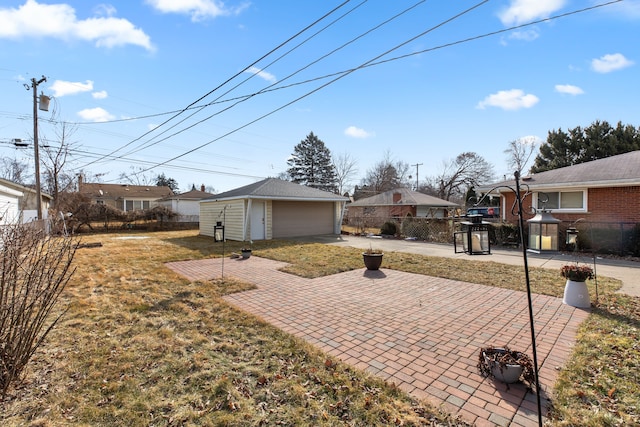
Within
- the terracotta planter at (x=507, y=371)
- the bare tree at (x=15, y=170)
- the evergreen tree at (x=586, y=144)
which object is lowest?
the terracotta planter at (x=507, y=371)

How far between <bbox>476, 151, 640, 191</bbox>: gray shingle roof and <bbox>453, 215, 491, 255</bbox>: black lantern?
10.9 metres

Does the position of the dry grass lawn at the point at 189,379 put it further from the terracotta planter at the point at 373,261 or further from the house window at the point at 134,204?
the house window at the point at 134,204

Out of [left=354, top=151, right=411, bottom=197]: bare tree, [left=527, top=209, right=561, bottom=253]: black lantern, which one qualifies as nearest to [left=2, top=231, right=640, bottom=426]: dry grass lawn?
[left=527, top=209, right=561, bottom=253]: black lantern

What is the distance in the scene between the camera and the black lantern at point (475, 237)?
10.7 ft

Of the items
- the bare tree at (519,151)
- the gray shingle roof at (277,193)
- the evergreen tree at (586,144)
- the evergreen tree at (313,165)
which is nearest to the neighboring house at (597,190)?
the gray shingle roof at (277,193)

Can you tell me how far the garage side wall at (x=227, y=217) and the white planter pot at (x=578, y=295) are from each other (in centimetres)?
1219

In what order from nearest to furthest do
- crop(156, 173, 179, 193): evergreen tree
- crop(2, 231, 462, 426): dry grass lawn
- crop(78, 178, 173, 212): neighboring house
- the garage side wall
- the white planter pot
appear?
crop(2, 231, 462, 426): dry grass lawn < the white planter pot < the garage side wall < crop(78, 178, 173, 212): neighboring house < crop(156, 173, 179, 193): evergreen tree

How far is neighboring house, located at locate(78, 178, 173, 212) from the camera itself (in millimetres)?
35531

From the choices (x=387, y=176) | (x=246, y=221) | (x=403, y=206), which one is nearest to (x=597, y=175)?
(x=403, y=206)

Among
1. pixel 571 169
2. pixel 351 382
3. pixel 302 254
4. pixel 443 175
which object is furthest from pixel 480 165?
pixel 351 382

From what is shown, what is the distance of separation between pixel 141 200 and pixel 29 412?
40.2 metres

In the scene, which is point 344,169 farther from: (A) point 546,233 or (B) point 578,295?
(A) point 546,233

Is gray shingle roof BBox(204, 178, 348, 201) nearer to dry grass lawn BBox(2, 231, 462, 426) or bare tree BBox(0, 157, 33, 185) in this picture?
dry grass lawn BBox(2, 231, 462, 426)

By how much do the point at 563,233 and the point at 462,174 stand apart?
31312mm
